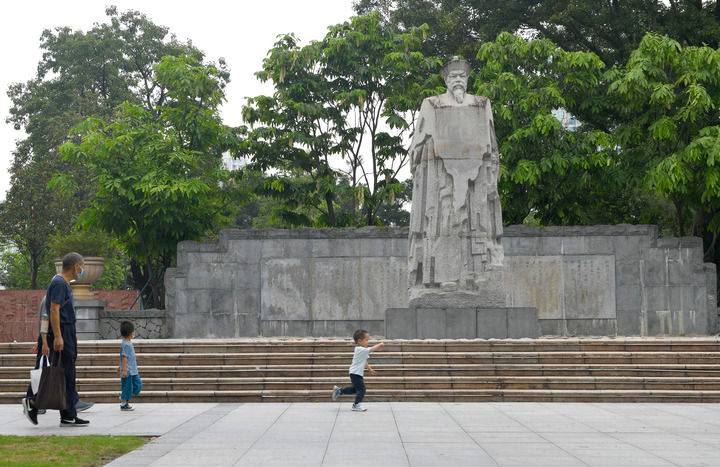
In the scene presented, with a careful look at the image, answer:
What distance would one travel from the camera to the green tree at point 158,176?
19.5 meters

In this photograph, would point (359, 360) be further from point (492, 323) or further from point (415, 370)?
point (492, 323)

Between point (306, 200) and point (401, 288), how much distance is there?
4.58m

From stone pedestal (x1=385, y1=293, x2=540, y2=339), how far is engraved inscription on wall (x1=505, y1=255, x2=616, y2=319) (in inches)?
197

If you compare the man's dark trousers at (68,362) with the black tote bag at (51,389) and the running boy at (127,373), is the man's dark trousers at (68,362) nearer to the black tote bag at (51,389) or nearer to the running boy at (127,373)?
the black tote bag at (51,389)

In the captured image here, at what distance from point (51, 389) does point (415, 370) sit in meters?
5.38

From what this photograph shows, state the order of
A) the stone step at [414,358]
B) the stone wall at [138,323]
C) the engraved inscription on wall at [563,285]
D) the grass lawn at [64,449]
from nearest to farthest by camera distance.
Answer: the grass lawn at [64,449] → the stone step at [414,358] → the stone wall at [138,323] → the engraved inscription on wall at [563,285]

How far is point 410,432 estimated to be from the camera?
7.57 m

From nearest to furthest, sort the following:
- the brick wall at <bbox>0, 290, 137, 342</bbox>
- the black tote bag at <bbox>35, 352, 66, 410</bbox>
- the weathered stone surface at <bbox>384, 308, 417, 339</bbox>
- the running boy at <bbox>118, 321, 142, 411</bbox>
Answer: the black tote bag at <bbox>35, 352, 66, 410</bbox>
the running boy at <bbox>118, 321, 142, 411</bbox>
the weathered stone surface at <bbox>384, 308, 417, 339</bbox>
the brick wall at <bbox>0, 290, 137, 342</bbox>

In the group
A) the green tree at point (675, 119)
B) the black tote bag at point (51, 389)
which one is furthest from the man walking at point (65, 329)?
the green tree at point (675, 119)

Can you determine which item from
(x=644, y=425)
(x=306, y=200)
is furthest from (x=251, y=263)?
(x=644, y=425)

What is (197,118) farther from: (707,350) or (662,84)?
(707,350)

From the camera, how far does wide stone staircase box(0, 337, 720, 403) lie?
10.7 m

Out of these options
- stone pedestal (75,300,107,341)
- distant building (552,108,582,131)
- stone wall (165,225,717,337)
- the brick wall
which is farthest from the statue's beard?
Answer: the brick wall

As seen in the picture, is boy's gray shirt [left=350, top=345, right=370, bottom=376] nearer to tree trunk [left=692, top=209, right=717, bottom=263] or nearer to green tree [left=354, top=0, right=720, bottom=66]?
tree trunk [left=692, top=209, right=717, bottom=263]
